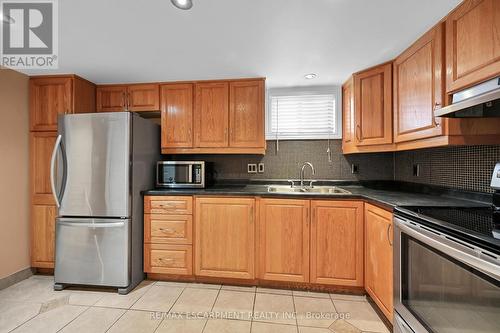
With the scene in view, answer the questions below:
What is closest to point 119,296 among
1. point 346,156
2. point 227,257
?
point 227,257

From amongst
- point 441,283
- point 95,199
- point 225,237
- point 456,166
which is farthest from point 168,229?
point 456,166

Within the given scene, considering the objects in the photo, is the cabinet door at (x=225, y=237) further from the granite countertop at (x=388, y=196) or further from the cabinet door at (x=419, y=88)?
the cabinet door at (x=419, y=88)

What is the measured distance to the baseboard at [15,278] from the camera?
2.12 m

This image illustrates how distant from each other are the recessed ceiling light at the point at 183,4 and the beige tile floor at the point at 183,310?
2174mm

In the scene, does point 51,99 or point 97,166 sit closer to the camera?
point 97,166

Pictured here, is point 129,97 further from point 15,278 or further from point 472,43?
point 472,43

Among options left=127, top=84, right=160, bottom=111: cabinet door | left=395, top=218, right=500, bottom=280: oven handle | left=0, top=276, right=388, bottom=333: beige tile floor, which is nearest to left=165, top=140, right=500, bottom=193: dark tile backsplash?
left=127, top=84, right=160, bottom=111: cabinet door

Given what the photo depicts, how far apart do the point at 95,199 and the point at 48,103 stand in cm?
125

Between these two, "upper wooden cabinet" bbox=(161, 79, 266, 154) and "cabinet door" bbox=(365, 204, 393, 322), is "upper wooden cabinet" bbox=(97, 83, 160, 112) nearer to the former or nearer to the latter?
"upper wooden cabinet" bbox=(161, 79, 266, 154)

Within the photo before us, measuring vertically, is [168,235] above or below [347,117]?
below

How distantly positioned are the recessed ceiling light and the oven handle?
→ 1858 millimetres

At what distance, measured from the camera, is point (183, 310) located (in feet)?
5.99

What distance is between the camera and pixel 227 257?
2.18 metres

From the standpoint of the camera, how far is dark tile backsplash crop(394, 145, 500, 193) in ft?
5.12
